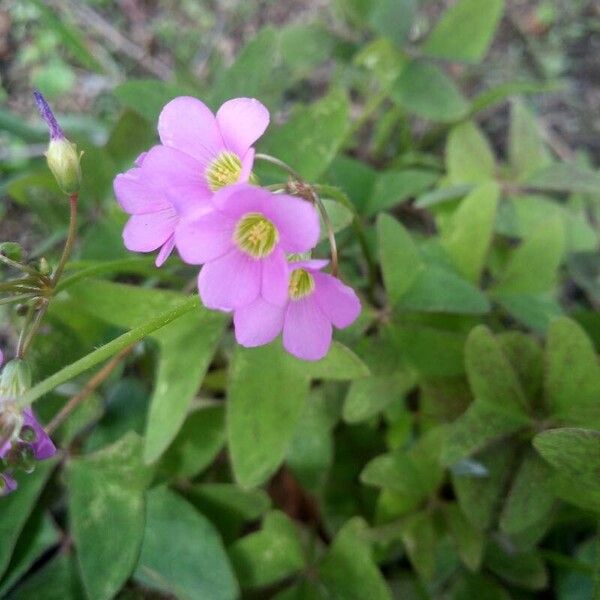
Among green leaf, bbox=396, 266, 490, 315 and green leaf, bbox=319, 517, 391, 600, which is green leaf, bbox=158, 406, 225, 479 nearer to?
green leaf, bbox=319, 517, 391, 600

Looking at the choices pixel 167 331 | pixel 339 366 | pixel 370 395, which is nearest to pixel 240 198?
pixel 339 366

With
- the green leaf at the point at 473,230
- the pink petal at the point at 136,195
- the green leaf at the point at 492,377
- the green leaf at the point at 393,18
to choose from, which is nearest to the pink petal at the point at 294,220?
the pink petal at the point at 136,195

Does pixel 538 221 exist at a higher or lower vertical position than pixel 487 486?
higher

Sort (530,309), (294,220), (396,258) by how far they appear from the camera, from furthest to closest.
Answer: (530,309), (396,258), (294,220)

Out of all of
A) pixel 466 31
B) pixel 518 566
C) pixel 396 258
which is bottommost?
pixel 518 566

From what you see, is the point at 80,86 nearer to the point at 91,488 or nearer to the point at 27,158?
the point at 27,158

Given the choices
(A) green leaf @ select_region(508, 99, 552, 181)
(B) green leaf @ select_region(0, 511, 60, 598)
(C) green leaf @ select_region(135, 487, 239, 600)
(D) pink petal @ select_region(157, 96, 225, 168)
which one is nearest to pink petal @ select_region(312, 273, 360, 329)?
(D) pink petal @ select_region(157, 96, 225, 168)

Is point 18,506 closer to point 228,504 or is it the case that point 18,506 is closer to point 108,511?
point 108,511
